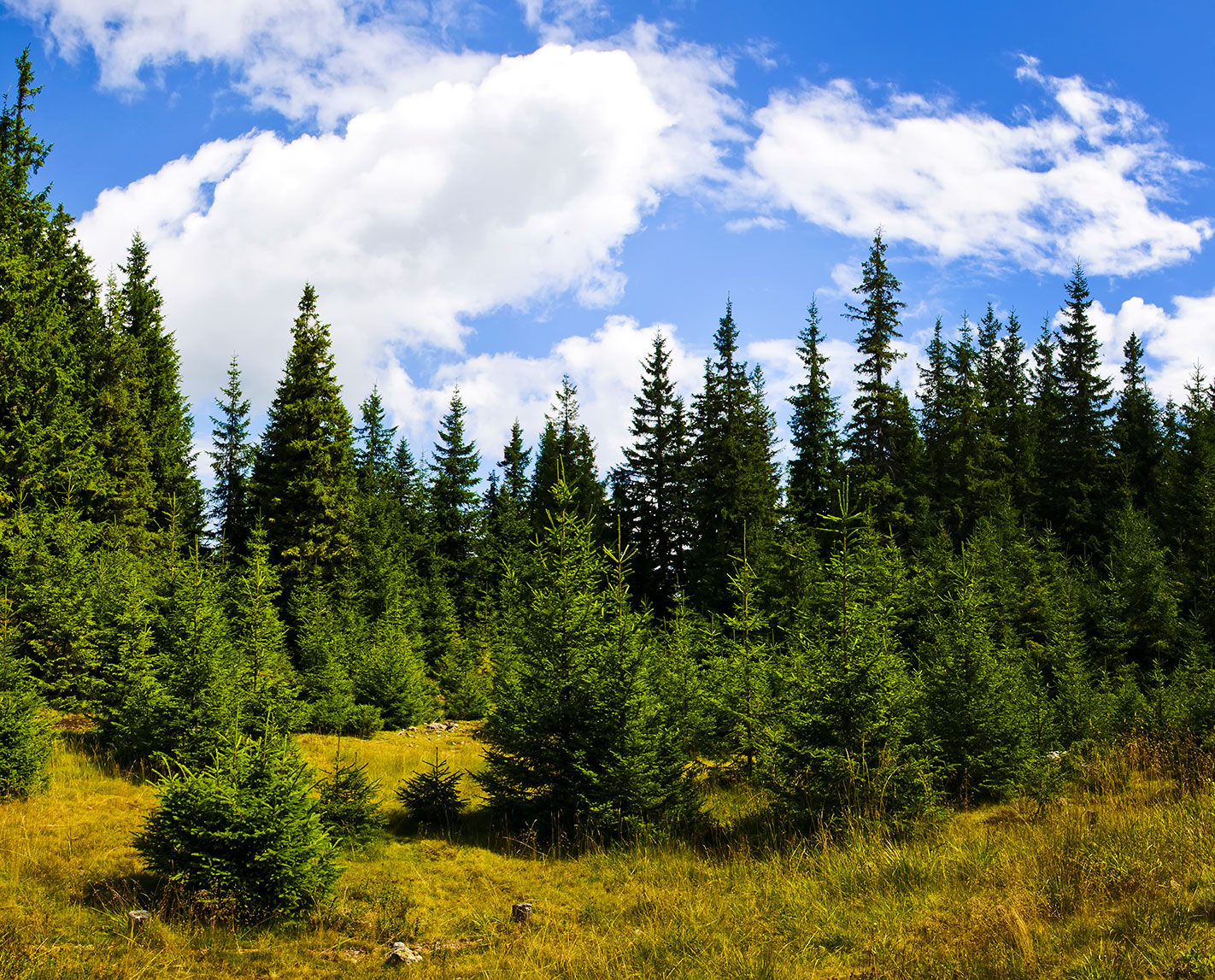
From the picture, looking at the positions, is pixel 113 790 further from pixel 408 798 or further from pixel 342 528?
pixel 342 528

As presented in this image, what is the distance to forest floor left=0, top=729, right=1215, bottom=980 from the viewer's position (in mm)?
5051

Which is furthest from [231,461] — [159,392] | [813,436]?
[813,436]

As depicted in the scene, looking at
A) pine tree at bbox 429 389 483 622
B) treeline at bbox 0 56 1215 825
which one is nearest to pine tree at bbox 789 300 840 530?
treeline at bbox 0 56 1215 825

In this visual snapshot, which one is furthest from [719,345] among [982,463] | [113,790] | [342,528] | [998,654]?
[113,790]

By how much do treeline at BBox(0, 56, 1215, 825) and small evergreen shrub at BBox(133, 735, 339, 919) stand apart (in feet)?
12.5

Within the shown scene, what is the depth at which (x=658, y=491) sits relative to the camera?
148ft

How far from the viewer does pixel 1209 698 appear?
37.9 ft

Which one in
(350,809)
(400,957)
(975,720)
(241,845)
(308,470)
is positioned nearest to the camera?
(400,957)

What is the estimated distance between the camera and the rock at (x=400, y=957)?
20.3 ft

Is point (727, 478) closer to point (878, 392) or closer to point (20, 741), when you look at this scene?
point (878, 392)

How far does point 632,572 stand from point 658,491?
30.7m

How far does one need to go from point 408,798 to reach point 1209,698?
13646 millimetres

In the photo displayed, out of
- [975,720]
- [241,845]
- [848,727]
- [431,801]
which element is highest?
[848,727]

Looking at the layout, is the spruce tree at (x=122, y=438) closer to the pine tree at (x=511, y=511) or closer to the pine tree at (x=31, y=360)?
the pine tree at (x=31, y=360)
